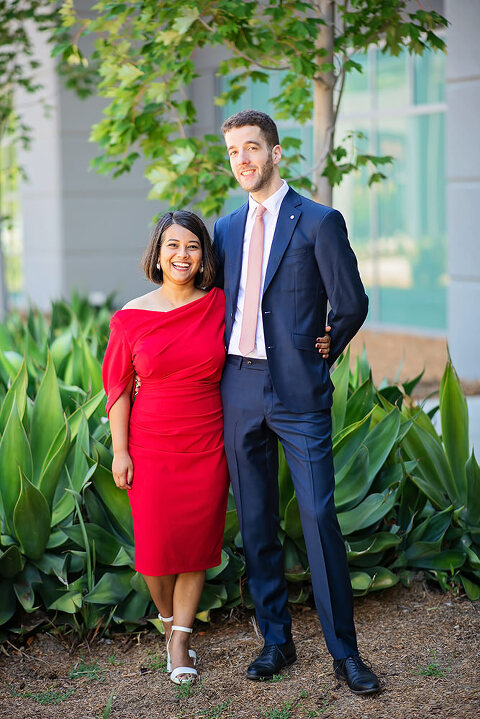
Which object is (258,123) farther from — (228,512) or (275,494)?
(228,512)

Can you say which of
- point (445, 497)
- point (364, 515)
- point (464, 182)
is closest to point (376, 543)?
point (364, 515)

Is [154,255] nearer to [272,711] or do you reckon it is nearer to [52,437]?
[52,437]

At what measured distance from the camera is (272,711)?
118 inches

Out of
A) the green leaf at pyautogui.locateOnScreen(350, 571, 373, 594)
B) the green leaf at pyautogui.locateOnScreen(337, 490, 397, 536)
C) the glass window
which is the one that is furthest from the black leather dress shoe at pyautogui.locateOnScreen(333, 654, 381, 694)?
the glass window

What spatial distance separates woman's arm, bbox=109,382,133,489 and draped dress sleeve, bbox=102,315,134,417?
3 centimetres

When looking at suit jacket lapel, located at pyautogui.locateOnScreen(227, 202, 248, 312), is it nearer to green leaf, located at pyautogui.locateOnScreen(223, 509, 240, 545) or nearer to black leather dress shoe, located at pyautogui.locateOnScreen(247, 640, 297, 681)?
green leaf, located at pyautogui.locateOnScreen(223, 509, 240, 545)

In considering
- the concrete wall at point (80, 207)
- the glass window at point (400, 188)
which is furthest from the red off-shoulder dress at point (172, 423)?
the concrete wall at point (80, 207)

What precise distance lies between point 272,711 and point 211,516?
691 mm

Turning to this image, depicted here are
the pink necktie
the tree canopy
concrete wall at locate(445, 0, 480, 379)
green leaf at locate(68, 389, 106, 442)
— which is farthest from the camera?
concrete wall at locate(445, 0, 480, 379)

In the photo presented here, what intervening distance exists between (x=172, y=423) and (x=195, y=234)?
2.24 feet

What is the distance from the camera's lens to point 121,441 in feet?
10.7

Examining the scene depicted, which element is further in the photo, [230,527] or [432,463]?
[432,463]

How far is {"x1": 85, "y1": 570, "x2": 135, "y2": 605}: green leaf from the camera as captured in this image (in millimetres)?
3521

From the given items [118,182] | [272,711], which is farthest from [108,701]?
[118,182]
